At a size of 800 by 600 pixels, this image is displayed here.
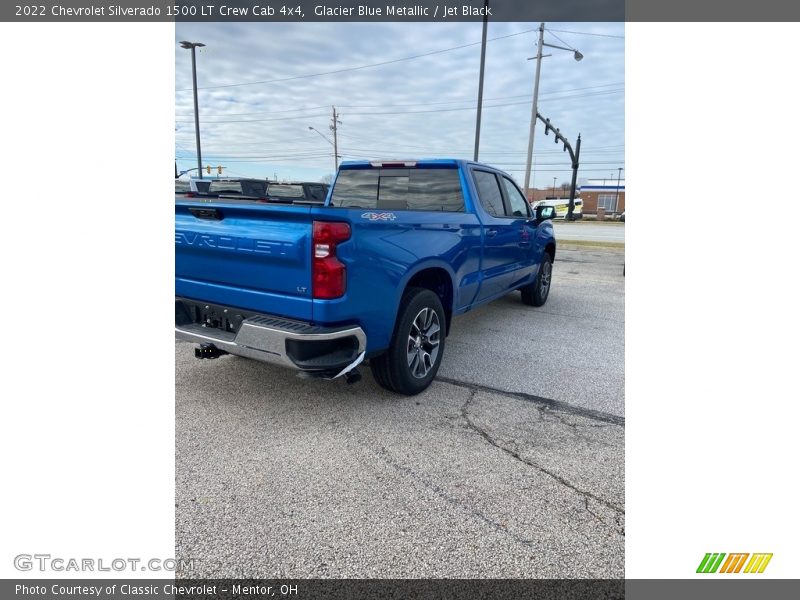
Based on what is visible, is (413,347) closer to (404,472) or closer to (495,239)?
(404,472)

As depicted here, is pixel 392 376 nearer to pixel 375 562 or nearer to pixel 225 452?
pixel 225 452

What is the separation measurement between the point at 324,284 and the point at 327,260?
5.5 inches

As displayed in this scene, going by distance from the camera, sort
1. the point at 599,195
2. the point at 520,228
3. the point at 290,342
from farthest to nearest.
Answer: the point at 599,195 → the point at 520,228 → the point at 290,342

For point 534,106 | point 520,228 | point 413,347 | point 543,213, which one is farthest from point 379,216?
point 534,106

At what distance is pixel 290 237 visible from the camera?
2.81 meters

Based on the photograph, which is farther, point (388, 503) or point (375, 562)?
point (388, 503)

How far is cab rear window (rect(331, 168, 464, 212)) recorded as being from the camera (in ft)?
15.0

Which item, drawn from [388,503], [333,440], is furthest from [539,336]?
[388,503]

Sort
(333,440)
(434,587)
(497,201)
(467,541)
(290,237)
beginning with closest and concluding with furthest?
(434,587) → (467,541) → (290,237) → (333,440) → (497,201)

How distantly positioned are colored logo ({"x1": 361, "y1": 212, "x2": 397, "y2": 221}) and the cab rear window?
44.8 inches

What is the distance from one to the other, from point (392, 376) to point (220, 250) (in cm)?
146

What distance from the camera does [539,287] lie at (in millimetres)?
6824

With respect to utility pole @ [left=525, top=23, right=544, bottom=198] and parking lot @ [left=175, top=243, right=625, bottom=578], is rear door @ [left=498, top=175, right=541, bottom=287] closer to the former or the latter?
parking lot @ [left=175, top=243, right=625, bottom=578]
